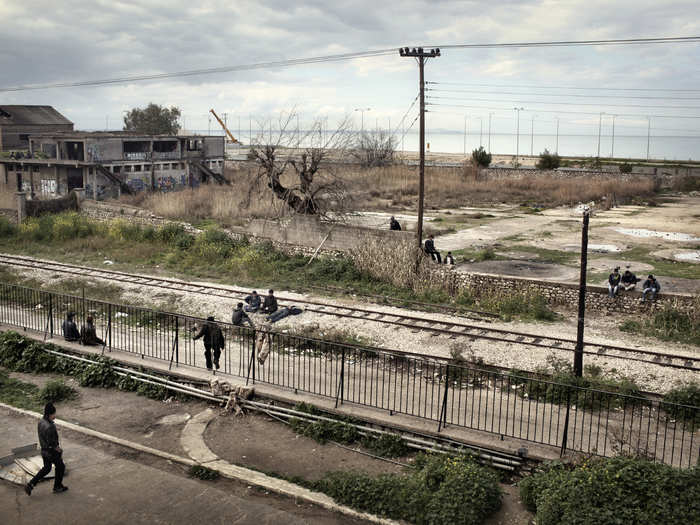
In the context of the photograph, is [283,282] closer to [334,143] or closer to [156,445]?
[334,143]

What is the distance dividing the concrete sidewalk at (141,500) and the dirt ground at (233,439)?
132mm

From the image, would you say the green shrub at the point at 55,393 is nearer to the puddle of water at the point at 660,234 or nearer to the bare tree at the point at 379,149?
the puddle of water at the point at 660,234

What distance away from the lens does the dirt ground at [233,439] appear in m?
10.5

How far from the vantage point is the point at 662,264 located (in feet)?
96.1

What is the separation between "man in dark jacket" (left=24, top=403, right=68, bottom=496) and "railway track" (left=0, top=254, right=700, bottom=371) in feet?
38.9

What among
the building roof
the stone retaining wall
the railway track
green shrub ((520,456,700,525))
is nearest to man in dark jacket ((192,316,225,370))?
the railway track

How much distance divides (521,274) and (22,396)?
18850 mm

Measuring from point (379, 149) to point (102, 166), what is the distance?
51220 mm

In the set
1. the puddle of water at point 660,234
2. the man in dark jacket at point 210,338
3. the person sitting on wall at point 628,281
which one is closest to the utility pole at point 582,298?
the person sitting on wall at point 628,281

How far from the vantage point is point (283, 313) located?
849 inches

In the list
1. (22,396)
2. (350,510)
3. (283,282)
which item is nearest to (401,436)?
(350,510)

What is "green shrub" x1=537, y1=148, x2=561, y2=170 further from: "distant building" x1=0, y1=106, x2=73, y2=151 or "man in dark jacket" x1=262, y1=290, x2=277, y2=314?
"man in dark jacket" x1=262, y1=290, x2=277, y2=314

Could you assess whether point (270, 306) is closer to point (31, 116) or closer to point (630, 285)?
point (630, 285)

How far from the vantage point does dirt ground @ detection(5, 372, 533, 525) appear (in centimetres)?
1050
